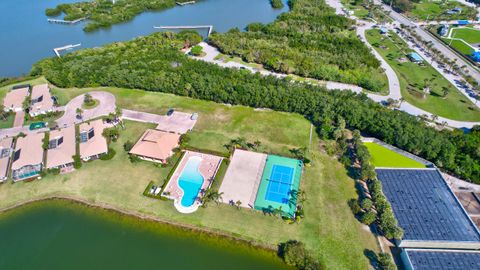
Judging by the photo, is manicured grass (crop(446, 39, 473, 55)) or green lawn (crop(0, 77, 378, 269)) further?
manicured grass (crop(446, 39, 473, 55))

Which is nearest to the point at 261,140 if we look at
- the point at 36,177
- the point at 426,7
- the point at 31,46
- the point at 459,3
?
the point at 36,177

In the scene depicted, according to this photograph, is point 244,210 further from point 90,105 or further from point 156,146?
point 90,105

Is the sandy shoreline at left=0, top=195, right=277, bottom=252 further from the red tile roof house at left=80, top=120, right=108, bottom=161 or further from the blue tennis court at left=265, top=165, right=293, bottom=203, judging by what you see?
the red tile roof house at left=80, top=120, right=108, bottom=161

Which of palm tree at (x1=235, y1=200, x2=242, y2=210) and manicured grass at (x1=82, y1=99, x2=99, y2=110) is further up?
manicured grass at (x1=82, y1=99, x2=99, y2=110)

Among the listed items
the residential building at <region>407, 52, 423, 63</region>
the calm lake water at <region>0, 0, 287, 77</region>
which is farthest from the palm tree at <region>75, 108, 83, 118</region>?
the residential building at <region>407, 52, 423, 63</region>

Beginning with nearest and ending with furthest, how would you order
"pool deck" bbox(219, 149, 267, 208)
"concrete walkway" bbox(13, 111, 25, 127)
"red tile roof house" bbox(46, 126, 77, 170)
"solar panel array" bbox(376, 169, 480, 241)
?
"solar panel array" bbox(376, 169, 480, 241) < "pool deck" bbox(219, 149, 267, 208) < "red tile roof house" bbox(46, 126, 77, 170) < "concrete walkway" bbox(13, 111, 25, 127)

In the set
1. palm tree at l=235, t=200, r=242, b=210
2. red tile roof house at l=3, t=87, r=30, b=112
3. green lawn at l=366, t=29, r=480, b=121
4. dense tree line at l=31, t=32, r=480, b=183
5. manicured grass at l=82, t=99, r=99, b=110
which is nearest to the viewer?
palm tree at l=235, t=200, r=242, b=210

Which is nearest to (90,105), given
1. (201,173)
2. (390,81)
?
(201,173)
